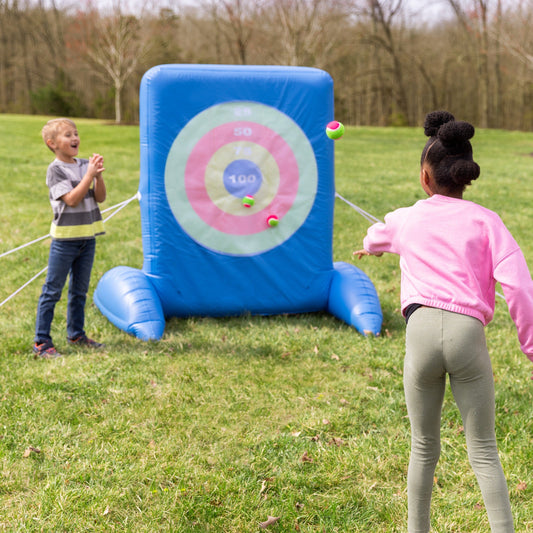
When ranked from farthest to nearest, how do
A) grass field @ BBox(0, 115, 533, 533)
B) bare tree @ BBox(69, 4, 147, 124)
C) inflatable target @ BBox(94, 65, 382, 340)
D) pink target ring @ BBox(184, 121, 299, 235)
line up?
bare tree @ BBox(69, 4, 147, 124)
pink target ring @ BBox(184, 121, 299, 235)
inflatable target @ BBox(94, 65, 382, 340)
grass field @ BBox(0, 115, 533, 533)

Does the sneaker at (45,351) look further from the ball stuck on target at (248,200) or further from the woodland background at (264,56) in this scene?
the woodland background at (264,56)

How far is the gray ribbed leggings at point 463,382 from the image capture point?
2.09 m

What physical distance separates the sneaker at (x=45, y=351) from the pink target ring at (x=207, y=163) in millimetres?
1592

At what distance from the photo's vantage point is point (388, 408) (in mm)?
3734

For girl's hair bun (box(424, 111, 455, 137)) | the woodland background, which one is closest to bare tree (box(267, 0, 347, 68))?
the woodland background

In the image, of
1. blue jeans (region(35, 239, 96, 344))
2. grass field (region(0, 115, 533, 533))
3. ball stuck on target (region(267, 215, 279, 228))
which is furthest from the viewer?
ball stuck on target (region(267, 215, 279, 228))

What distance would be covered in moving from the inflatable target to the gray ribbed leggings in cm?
268

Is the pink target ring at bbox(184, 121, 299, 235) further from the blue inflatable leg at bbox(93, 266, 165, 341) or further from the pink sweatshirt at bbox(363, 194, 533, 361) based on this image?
the pink sweatshirt at bbox(363, 194, 533, 361)

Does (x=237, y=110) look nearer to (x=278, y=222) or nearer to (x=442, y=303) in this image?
(x=278, y=222)

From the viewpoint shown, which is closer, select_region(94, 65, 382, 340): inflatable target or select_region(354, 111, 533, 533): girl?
select_region(354, 111, 533, 533): girl

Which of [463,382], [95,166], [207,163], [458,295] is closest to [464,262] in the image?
[458,295]

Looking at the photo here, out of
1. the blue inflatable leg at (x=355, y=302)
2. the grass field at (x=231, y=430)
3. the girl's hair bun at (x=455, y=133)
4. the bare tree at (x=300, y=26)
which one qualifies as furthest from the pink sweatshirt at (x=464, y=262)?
the bare tree at (x=300, y=26)

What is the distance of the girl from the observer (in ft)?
6.84

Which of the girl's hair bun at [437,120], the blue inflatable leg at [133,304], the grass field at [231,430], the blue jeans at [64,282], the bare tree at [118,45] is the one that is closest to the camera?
the girl's hair bun at [437,120]
